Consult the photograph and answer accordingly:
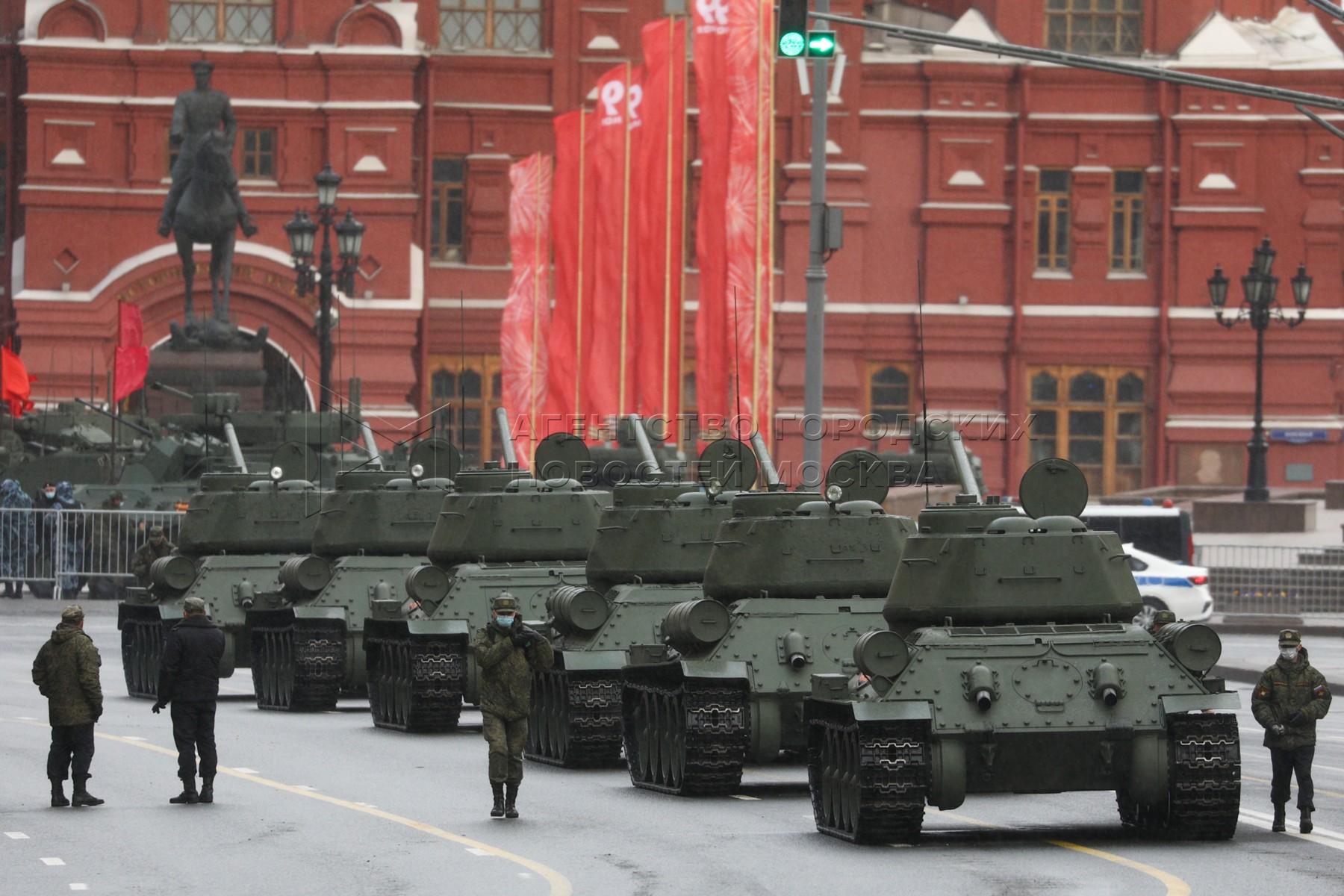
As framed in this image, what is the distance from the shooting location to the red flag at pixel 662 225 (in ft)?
123

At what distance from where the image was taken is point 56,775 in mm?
16016

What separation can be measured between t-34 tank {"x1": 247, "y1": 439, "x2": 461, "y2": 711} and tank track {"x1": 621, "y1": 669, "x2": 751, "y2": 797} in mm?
6161

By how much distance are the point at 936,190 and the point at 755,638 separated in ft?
113

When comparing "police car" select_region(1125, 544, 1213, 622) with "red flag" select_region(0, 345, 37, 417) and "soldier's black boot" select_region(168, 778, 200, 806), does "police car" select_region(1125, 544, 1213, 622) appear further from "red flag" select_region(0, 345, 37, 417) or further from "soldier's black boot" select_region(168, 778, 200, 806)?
"soldier's black boot" select_region(168, 778, 200, 806)

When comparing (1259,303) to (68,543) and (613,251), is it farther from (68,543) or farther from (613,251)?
(68,543)

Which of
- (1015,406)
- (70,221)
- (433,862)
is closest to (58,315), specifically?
(70,221)

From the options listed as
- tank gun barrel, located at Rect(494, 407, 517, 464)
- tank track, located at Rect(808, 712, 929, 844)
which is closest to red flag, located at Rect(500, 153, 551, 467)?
tank gun barrel, located at Rect(494, 407, 517, 464)

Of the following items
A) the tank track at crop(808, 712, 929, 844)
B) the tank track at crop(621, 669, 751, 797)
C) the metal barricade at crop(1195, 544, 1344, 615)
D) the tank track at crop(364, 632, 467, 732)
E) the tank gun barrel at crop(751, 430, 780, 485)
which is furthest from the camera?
the metal barricade at crop(1195, 544, 1344, 615)

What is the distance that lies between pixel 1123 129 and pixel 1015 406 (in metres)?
5.83

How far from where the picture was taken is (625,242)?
3862 cm

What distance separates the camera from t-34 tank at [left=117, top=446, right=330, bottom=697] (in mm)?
24844

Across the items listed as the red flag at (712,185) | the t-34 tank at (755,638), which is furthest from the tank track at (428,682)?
the red flag at (712,185)

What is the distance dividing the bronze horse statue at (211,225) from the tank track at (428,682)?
22.2 meters

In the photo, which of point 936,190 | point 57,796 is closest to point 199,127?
point 936,190
